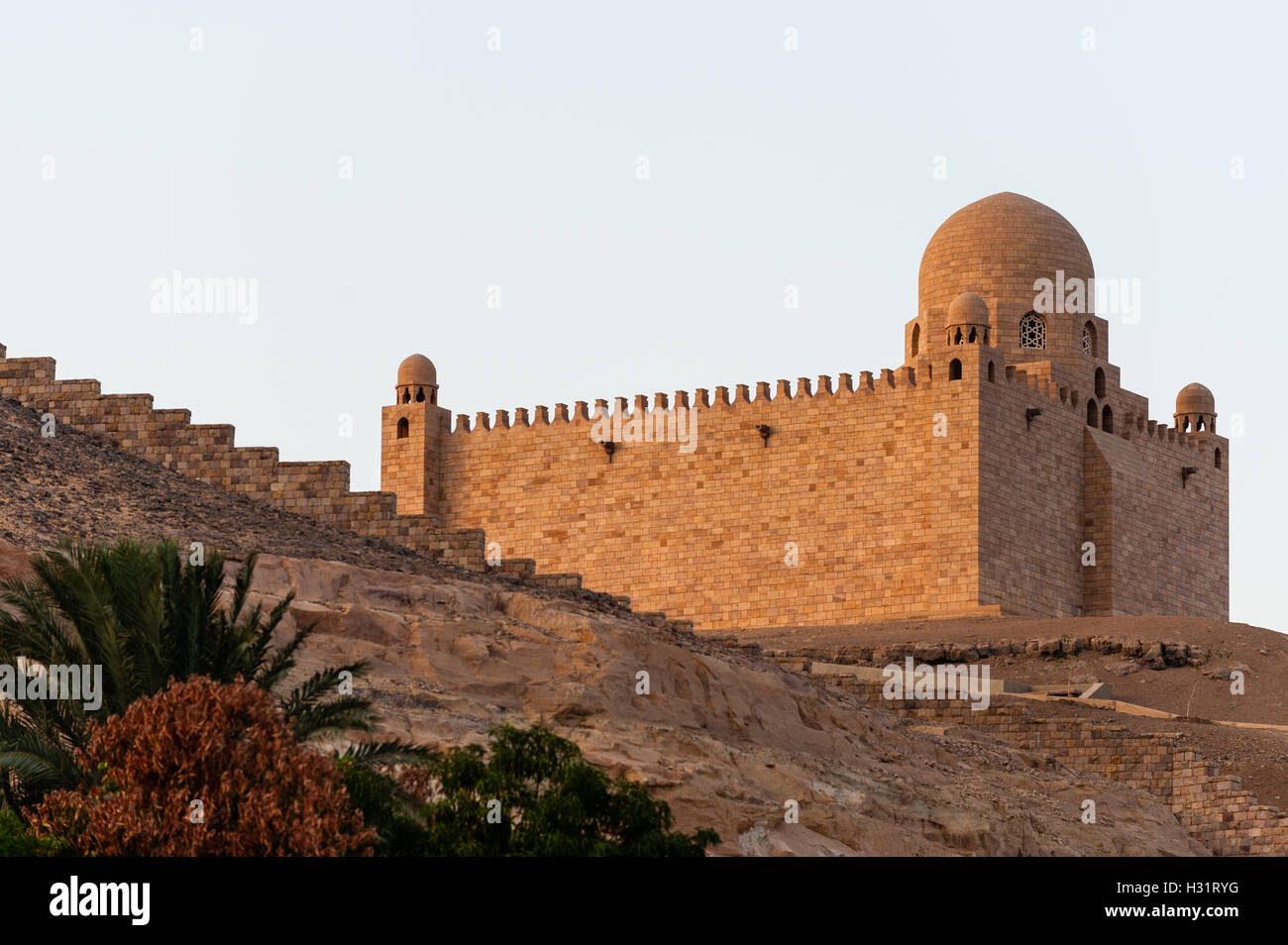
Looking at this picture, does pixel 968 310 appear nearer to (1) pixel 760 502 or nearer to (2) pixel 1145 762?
(1) pixel 760 502

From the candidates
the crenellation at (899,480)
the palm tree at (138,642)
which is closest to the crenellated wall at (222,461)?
the palm tree at (138,642)

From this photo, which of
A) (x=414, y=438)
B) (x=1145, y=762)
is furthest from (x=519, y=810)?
(x=414, y=438)

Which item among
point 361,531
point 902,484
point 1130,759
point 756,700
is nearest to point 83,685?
point 756,700

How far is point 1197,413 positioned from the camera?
49.4 metres

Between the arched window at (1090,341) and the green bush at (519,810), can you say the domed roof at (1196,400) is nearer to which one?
the arched window at (1090,341)

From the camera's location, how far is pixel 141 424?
30609 millimetres

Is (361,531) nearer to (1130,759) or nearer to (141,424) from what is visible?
(141,424)

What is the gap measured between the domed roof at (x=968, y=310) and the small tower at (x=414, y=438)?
10.5 meters

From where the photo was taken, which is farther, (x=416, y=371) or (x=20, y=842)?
(x=416, y=371)

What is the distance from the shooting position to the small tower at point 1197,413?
4934cm

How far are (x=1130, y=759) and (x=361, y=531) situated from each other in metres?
9.22

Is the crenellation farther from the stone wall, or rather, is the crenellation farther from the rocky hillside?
the rocky hillside

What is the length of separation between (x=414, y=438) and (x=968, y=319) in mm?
11087

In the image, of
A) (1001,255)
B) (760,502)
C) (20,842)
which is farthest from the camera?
(1001,255)
